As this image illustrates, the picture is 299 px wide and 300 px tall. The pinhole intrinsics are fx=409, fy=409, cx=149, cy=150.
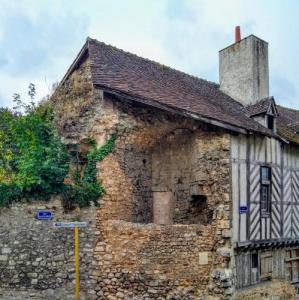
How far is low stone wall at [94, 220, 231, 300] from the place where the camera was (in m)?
10.4

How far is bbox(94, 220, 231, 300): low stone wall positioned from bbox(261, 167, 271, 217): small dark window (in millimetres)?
3120

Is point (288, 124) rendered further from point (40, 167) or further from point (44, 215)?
point (44, 215)

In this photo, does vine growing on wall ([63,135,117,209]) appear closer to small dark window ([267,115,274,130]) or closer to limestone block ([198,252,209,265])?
limestone block ([198,252,209,265])

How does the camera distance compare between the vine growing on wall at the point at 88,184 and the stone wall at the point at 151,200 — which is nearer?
the stone wall at the point at 151,200

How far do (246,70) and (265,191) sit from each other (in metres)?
5.45

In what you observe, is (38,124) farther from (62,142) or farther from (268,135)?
(268,135)

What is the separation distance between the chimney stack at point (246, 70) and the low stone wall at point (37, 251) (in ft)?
29.2

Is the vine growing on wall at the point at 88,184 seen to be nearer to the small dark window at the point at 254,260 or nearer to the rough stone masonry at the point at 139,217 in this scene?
the rough stone masonry at the point at 139,217

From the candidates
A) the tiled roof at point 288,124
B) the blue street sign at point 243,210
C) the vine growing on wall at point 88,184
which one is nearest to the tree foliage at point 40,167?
the vine growing on wall at point 88,184

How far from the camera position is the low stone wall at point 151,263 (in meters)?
10.4

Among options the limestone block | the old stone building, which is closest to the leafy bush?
the old stone building

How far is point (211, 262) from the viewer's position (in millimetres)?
10664

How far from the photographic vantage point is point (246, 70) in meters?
16.2

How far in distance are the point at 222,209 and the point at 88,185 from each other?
12.2 feet
